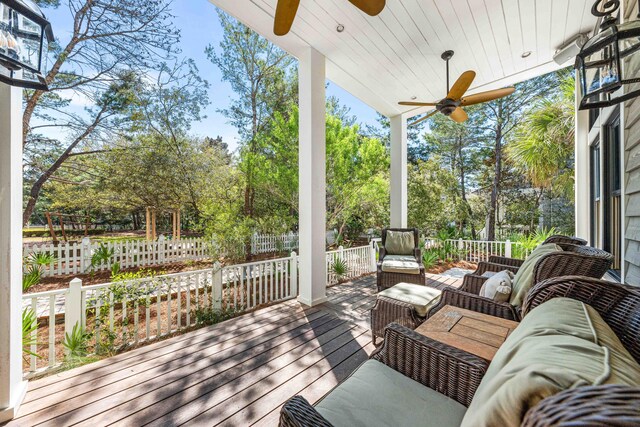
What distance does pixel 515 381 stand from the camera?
0.54 m

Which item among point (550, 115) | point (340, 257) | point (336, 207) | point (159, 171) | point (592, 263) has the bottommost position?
point (340, 257)

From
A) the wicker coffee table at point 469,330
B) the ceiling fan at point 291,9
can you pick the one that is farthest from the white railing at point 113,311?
the ceiling fan at point 291,9

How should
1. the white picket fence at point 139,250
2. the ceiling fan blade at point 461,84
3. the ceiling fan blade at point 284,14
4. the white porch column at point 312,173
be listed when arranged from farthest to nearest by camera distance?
1. the white picket fence at point 139,250
2. the white porch column at point 312,173
3. the ceiling fan blade at point 461,84
4. the ceiling fan blade at point 284,14

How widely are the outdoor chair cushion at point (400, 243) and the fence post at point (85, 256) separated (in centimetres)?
702

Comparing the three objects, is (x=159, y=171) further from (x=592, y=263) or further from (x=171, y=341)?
(x=592, y=263)

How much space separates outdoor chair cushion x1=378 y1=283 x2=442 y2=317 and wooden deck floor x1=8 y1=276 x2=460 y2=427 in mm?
566

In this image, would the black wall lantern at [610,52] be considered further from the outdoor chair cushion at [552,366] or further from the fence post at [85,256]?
the fence post at [85,256]

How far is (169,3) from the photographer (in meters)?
4.88

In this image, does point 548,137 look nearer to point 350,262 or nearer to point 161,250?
point 350,262

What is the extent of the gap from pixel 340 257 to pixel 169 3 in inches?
237

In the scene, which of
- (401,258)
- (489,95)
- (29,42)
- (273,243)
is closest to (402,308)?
(401,258)

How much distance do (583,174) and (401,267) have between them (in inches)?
117

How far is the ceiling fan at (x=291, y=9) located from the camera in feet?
6.00

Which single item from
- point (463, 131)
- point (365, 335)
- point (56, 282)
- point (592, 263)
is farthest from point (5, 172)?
point (463, 131)
